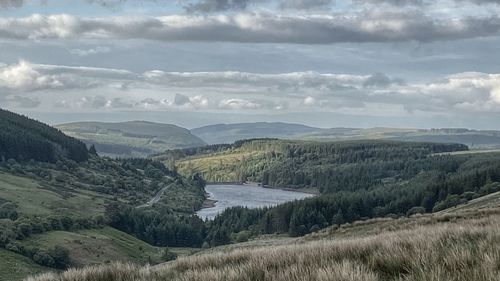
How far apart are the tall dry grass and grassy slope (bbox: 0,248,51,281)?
98.3m

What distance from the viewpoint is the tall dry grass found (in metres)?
6.85

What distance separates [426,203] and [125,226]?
104 m

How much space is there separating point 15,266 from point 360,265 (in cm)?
11794

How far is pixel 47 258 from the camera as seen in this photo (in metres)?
128

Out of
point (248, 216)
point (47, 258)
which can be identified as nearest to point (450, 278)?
point (47, 258)

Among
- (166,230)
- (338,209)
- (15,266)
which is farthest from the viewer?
(166,230)

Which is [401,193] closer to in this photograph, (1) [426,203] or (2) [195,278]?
(1) [426,203]

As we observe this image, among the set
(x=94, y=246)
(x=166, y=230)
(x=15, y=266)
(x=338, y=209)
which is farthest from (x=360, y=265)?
(x=166, y=230)

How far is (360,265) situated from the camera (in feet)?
27.1

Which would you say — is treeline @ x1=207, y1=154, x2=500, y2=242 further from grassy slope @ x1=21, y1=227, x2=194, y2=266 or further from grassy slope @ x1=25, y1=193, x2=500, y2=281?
grassy slope @ x1=25, y1=193, x2=500, y2=281

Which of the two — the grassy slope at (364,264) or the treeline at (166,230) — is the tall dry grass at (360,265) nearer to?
the grassy slope at (364,264)

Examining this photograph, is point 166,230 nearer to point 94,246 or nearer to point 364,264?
point 94,246

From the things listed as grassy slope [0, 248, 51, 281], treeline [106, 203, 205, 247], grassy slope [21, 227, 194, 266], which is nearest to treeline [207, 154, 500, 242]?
treeline [106, 203, 205, 247]

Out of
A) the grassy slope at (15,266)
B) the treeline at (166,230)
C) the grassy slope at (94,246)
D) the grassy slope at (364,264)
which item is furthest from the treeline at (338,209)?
the grassy slope at (364,264)
